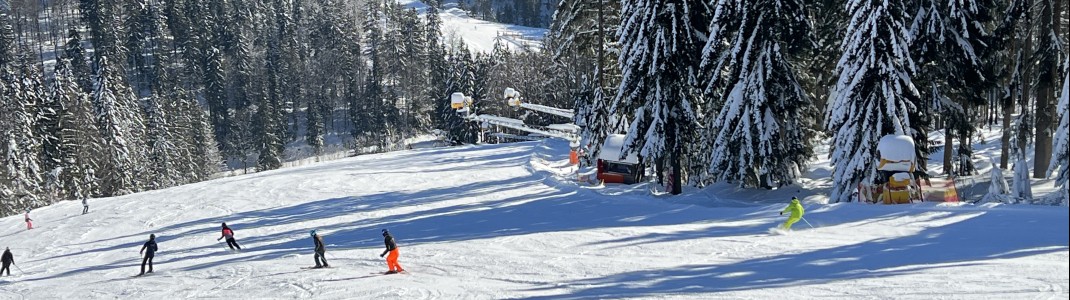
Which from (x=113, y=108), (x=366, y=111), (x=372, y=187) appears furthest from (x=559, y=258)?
(x=366, y=111)

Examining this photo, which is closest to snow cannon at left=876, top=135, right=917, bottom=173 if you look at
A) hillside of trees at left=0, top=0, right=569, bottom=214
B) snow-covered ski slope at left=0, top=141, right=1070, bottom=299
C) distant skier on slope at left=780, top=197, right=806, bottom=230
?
snow-covered ski slope at left=0, top=141, right=1070, bottom=299

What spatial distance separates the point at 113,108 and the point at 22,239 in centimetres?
3641

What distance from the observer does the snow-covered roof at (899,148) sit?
24953 mm

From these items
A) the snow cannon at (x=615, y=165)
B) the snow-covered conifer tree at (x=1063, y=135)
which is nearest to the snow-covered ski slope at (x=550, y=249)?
the snow-covered conifer tree at (x=1063, y=135)

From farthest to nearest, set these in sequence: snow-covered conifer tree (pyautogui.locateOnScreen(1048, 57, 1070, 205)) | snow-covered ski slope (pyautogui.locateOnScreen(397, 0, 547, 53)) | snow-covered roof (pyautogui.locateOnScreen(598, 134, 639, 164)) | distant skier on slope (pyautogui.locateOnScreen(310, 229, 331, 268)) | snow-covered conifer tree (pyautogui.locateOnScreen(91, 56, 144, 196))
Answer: snow-covered ski slope (pyautogui.locateOnScreen(397, 0, 547, 53)) < snow-covered conifer tree (pyautogui.locateOnScreen(91, 56, 144, 196)) < snow-covered roof (pyautogui.locateOnScreen(598, 134, 639, 164)) < distant skier on slope (pyautogui.locateOnScreen(310, 229, 331, 268)) < snow-covered conifer tree (pyautogui.locateOnScreen(1048, 57, 1070, 205))

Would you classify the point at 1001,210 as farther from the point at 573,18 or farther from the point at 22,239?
the point at 22,239

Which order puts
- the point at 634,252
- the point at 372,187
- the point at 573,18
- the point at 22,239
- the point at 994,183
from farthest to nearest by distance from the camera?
the point at 372,187, the point at 573,18, the point at 22,239, the point at 994,183, the point at 634,252

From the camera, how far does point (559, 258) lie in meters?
23.1

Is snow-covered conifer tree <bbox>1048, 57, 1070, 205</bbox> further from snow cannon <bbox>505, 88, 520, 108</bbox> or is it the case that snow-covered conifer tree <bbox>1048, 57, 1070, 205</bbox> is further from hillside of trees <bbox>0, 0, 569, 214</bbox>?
hillside of trees <bbox>0, 0, 569, 214</bbox>

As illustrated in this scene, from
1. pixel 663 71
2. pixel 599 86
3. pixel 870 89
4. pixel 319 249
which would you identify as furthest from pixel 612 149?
pixel 319 249

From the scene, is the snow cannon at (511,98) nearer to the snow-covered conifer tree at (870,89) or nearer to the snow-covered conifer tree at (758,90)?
the snow-covered conifer tree at (758,90)

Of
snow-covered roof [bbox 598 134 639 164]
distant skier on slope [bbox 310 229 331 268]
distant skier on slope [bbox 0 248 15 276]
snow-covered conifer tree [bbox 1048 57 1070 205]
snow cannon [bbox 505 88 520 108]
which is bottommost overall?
distant skier on slope [bbox 0 248 15 276]

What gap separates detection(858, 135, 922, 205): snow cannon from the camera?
25.0 meters

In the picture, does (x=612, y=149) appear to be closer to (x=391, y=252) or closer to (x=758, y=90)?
(x=758, y=90)
